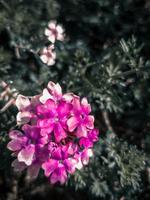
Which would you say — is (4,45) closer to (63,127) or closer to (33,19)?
(33,19)

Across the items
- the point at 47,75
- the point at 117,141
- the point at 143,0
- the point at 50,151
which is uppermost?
the point at 143,0

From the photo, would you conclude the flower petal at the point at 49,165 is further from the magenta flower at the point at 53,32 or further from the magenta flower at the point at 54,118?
the magenta flower at the point at 53,32

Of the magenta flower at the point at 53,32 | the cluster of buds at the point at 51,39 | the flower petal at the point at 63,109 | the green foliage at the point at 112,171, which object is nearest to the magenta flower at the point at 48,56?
the cluster of buds at the point at 51,39

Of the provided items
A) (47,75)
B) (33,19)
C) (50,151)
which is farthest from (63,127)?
(33,19)

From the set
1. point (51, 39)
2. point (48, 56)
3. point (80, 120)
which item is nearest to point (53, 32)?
point (51, 39)

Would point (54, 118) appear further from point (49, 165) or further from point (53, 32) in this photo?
point (53, 32)

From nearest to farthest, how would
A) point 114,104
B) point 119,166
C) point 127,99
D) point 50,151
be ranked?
1. point 50,151
2. point 119,166
3. point 114,104
4. point 127,99
